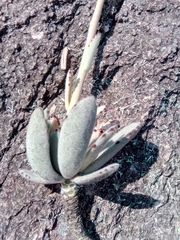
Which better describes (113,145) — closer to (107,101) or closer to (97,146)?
(97,146)

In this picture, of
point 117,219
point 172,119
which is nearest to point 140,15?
point 172,119

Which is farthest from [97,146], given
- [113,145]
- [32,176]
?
[32,176]

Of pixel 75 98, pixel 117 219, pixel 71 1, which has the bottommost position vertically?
pixel 117 219

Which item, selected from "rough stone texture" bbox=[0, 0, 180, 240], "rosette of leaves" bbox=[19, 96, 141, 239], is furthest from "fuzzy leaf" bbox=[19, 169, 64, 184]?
"rough stone texture" bbox=[0, 0, 180, 240]

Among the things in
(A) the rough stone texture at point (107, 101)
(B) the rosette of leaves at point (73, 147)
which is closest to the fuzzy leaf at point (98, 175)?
(B) the rosette of leaves at point (73, 147)

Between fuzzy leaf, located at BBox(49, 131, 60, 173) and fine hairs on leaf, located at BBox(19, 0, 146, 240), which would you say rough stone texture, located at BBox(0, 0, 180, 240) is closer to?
fine hairs on leaf, located at BBox(19, 0, 146, 240)

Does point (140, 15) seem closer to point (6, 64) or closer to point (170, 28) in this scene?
point (170, 28)
